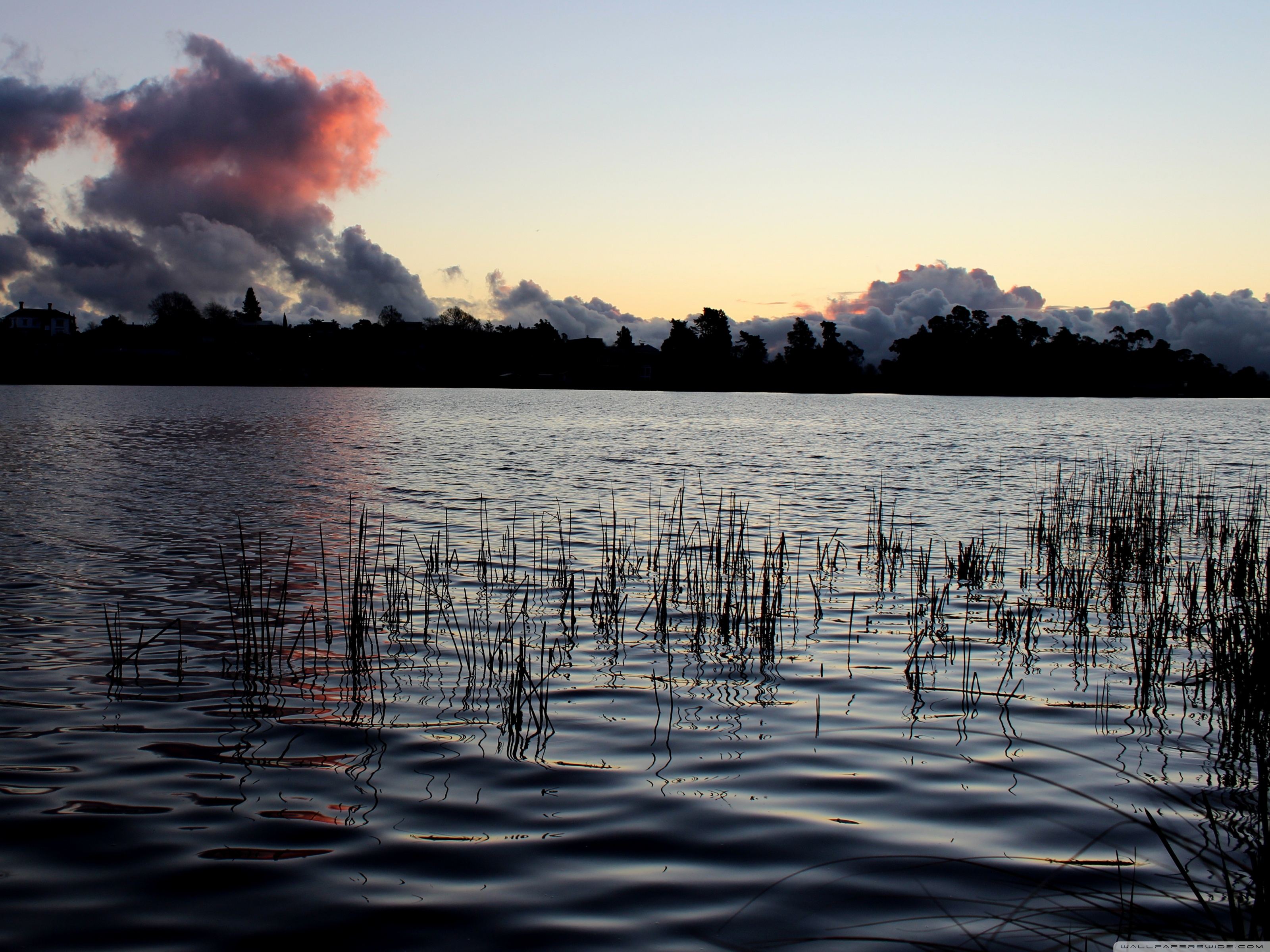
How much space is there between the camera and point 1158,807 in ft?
19.0

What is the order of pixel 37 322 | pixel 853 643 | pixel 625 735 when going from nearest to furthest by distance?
pixel 625 735
pixel 853 643
pixel 37 322

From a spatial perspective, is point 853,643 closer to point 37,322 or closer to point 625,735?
point 625,735

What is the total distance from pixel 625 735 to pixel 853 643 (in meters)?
3.93

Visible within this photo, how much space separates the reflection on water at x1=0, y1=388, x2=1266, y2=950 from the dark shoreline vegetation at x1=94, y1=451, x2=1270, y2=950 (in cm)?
Result: 5

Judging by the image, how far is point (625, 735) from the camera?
7074 mm

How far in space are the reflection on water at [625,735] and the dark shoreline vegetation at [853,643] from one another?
0.05m

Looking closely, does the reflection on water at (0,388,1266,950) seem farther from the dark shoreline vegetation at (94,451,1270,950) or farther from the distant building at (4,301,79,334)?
the distant building at (4,301,79,334)

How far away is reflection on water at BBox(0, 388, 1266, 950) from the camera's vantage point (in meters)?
4.54

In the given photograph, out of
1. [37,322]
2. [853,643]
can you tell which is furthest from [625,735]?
[37,322]

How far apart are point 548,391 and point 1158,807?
176m

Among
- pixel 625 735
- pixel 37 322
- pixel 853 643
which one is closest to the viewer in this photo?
pixel 625 735

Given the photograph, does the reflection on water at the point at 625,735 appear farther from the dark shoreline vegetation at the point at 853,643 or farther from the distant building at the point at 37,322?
the distant building at the point at 37,322

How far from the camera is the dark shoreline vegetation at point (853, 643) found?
15.1 feet

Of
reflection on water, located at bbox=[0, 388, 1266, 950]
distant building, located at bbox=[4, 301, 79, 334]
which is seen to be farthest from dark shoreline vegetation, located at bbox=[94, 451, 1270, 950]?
distant building, located at bbox=[4, 301, 79, 334]
